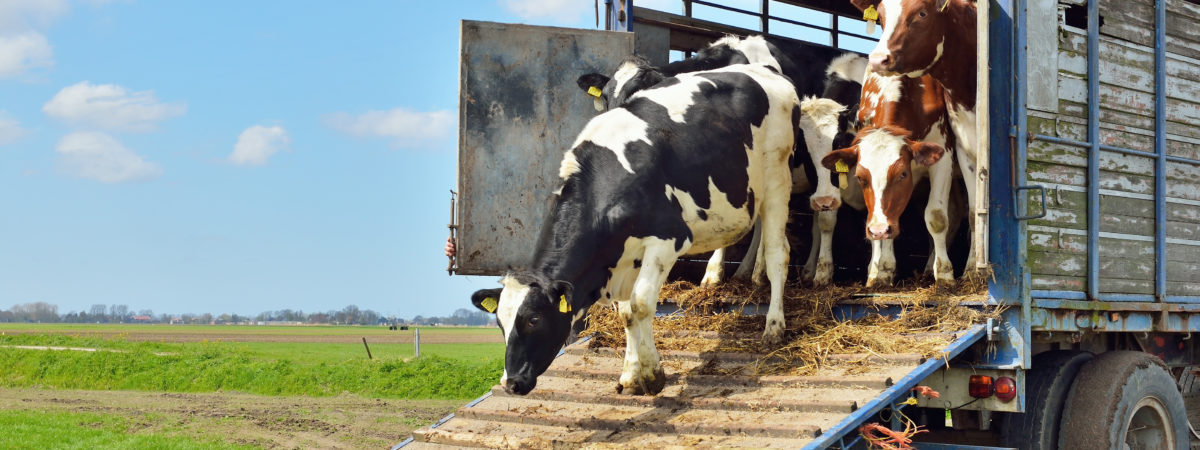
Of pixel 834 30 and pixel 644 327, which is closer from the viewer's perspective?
pixel 644 327

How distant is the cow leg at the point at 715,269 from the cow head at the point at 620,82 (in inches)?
51.5

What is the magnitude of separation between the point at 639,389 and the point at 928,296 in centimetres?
177

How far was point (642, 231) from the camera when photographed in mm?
6535

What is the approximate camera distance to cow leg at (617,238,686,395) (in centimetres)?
643

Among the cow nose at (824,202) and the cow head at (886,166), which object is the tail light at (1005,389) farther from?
the cow nose at (824,202)

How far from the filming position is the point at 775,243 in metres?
7.34

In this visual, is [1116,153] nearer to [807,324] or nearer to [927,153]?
[927,153]

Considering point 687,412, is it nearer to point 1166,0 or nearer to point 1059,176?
point 1059,176

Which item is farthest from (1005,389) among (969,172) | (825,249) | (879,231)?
(825,249)

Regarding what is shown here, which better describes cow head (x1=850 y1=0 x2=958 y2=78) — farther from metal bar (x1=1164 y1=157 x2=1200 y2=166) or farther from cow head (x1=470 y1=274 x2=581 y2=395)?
cow head (x1=470 y1=274 x2=581 y2=395)

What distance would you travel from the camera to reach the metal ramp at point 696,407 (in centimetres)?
551

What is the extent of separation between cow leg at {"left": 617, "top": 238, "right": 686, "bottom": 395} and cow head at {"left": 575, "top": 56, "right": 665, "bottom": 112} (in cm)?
182

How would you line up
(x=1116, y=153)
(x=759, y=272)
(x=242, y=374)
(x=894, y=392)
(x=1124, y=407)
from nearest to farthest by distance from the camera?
(x=894, y=392), (x=1124, y=407), (x=1116, y=153), (x=759, y=272), (x=242, y=374)

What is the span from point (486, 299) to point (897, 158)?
105 inches
